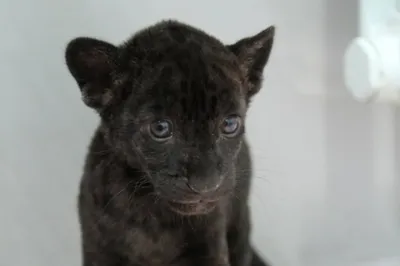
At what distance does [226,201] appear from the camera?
1112mm

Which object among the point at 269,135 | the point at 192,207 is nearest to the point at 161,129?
the point at 192,207

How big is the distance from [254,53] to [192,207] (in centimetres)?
25

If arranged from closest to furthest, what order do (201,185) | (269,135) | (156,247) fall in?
1. (201,185)
2. (156,247)
3. (269,135)

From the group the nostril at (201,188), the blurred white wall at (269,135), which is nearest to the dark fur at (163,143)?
the nostril at (201,188)

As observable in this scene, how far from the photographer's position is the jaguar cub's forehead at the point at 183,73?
0.95m

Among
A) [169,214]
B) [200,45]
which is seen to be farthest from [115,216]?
[200,45]

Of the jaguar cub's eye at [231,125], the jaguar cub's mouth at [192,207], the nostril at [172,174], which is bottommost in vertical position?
the jaguar cub's mouth at [192,207]

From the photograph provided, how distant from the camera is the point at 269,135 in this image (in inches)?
58.2

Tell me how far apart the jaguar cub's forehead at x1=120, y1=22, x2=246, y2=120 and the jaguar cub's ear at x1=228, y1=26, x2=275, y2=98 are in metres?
0.02

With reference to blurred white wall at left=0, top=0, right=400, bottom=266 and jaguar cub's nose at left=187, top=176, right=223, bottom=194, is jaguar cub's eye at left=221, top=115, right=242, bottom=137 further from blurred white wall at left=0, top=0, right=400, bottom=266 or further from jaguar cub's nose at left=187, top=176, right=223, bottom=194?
blurred white wall at left=0, top=0, right=400, bottom=266

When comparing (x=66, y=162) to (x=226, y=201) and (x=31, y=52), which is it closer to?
(x=31, y=52)

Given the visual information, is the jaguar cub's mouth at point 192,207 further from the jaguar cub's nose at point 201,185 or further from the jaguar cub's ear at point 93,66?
the jaguar cub's ear at point 93,66

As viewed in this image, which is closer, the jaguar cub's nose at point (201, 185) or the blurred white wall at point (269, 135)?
the jaguar cub's nose at point (201, 185)

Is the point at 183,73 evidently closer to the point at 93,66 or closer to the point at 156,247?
the point at 93,66
